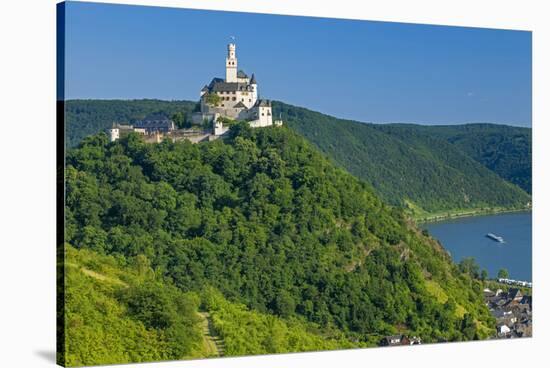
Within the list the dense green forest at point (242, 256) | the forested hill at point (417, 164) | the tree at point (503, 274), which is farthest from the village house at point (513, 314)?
the forested hill at point (417, 164)

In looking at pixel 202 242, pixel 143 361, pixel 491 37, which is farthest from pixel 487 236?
pixel 143 361

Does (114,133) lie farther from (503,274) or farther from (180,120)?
(503,274)

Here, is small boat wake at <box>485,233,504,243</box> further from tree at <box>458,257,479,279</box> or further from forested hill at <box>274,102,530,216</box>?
tree at <box>458,257,479,279</box>

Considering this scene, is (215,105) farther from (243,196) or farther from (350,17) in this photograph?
(350,17)

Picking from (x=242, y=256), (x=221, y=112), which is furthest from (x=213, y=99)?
(x=242, y=256)

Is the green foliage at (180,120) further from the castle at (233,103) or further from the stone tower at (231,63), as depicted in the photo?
the stone tower at (231,63)

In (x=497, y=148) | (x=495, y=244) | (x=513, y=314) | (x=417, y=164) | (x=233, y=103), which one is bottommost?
(x=513, y=314)

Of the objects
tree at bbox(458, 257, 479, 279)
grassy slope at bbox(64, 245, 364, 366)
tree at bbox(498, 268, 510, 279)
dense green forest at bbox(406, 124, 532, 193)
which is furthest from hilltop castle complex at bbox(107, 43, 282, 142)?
dense green forest at bbox(406, 124, 532, 193)
